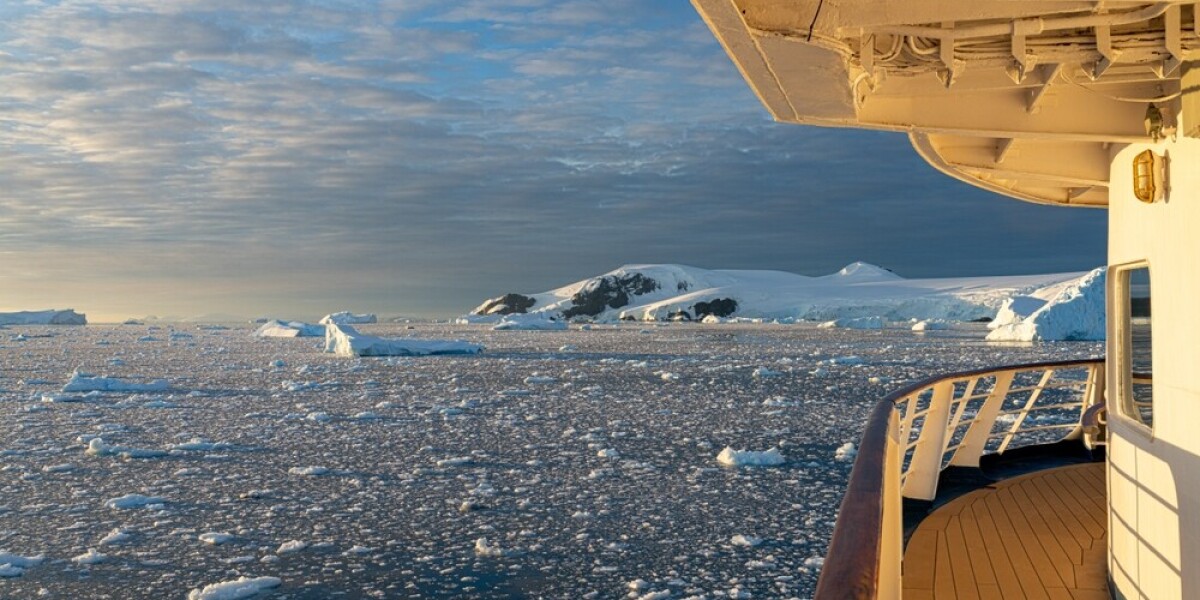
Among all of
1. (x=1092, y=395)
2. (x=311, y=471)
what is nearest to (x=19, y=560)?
(x=311, y=471)

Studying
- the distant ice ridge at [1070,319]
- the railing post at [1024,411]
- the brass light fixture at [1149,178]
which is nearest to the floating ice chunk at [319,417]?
the railing post at [1024,411]

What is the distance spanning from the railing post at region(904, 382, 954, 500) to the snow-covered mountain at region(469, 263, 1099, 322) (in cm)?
7150

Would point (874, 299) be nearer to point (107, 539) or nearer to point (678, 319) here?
point (678, 319)

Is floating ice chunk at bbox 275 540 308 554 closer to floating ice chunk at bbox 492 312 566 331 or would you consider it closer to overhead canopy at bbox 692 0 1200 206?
overhead canopy at bbox 692 0 1200 206

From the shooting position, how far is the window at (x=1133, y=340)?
3.42 meters

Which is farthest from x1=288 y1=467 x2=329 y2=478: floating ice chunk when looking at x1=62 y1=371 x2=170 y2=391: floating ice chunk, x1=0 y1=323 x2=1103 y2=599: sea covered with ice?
x1=62 y1=371 x2=170 y2=391: floating ice chunk

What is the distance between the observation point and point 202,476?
30.1 ft

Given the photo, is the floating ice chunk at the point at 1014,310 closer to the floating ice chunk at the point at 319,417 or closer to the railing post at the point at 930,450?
the floating ice chunk at the point at 319,417

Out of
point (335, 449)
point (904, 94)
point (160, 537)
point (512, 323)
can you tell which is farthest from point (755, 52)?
point (512, 323)

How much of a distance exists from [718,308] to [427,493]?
337 ft

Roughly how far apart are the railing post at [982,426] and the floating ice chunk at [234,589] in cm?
430

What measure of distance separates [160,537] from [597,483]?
3.65 metres

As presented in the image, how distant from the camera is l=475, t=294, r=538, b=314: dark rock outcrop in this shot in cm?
15600

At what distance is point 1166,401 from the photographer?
2986 mm
